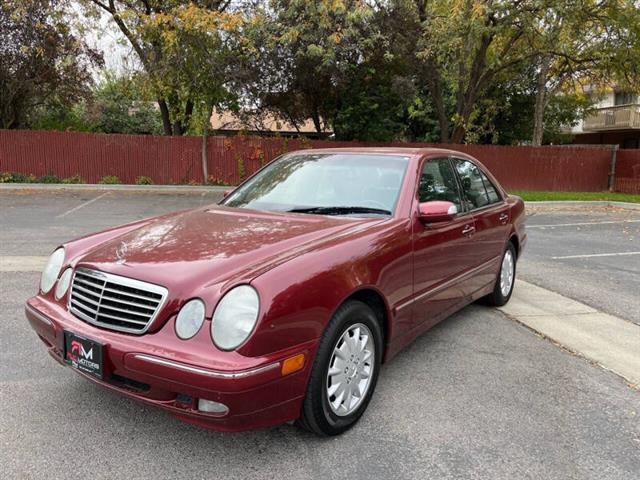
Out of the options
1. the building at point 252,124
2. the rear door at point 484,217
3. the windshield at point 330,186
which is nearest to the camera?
the windshield at point 330,186

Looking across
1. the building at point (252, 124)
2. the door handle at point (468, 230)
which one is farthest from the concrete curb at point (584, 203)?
the door handle at point (468, 230)

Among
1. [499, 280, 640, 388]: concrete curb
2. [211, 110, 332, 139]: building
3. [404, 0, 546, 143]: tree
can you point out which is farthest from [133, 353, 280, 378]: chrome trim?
[211, 110, 332, 139]: building

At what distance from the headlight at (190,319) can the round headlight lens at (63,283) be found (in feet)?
3.03

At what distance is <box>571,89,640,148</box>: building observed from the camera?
28538 millimetres

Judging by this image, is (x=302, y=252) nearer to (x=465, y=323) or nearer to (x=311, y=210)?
(x=311, y=210)

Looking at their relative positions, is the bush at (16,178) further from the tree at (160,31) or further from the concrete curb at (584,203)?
the concrete curb at (584,203)

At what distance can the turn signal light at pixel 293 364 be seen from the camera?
2473 millimetres

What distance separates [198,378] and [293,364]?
45 centimetres

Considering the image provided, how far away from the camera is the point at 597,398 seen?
3.52 m

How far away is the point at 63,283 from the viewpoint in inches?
119

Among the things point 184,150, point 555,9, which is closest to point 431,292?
point 555,9

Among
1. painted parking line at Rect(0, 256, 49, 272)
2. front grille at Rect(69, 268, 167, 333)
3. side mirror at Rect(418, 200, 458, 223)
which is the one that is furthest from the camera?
painted parking line at Rect(0, 256, 49, 272)

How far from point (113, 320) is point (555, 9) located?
52.6 feet

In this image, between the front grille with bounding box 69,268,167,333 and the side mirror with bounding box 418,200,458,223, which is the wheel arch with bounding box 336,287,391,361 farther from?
the front grille with bounding box 69,268,167,333
